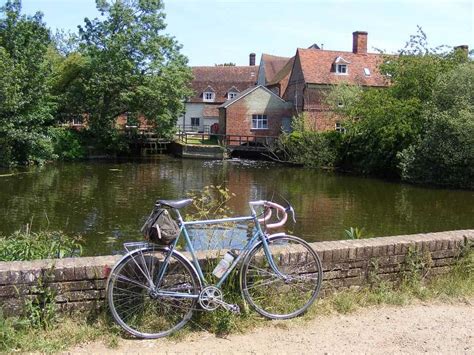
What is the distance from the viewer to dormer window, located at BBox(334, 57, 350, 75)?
5081cm

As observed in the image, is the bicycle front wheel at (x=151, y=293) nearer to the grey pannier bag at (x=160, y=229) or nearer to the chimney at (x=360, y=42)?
the grey pannier bag at (x=160, y=229)

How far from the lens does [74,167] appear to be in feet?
112

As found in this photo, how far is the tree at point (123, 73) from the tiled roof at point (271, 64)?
26.0 meters

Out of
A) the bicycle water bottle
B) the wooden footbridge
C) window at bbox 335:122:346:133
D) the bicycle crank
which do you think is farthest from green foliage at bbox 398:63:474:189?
the bicycle crank

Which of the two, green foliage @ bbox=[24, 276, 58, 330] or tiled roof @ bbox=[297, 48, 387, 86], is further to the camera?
tiled roof @ bbox=[297, 48, 387, 86]

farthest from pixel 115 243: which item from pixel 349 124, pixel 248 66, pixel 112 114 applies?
pixel 248 66

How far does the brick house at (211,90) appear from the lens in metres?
66.8

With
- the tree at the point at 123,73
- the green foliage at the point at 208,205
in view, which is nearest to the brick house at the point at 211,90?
the tree at the point at 123,73

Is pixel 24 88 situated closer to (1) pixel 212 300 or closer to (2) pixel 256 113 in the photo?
(2) pixel 256 113

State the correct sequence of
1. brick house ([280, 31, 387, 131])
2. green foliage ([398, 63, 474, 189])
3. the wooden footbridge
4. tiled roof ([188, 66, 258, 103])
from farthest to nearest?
tiled roof ([188, 66, 258, 103])
brick house ([280, 31, 387, 131])
the wooden footbridge
green foliage ([398, 63, 474, 189])

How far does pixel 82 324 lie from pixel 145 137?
144 ft

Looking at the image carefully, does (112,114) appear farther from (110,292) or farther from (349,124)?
(110,292)

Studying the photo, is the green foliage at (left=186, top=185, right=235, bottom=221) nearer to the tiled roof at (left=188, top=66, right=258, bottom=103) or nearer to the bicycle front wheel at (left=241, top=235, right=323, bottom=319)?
the bicycle front wheel at (left=241, top=235, right=323, bottom=319)

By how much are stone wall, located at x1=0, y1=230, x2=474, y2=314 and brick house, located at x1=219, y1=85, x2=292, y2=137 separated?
4629cm
